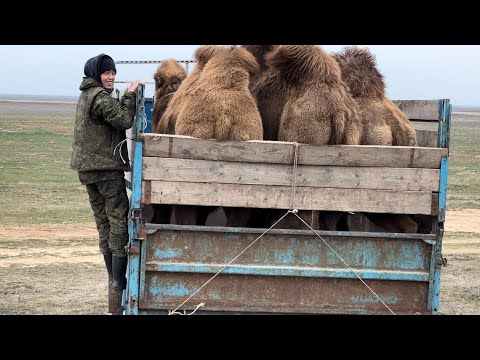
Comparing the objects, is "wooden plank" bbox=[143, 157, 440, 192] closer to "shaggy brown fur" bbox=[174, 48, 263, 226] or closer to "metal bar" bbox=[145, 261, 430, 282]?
"shaggy brown fur" bbox=[174, 48, 263, 226]

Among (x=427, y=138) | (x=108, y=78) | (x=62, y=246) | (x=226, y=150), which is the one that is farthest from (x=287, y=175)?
(x=62, y=246)

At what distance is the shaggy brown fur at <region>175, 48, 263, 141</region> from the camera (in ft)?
20.7

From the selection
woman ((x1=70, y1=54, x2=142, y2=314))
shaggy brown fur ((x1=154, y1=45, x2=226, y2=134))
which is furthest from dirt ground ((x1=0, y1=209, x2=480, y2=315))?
shaggy brown fur ((x1=154, y1=45, x2=226, y2=134))

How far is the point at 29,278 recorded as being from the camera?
1084 centimetres

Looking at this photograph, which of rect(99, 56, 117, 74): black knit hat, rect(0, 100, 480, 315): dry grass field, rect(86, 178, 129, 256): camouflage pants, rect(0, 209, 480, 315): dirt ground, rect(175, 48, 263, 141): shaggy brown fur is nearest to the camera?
rect(175, 48, 263, 141): shaggy brown fur

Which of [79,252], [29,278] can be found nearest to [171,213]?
[29,278]

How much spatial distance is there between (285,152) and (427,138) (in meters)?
2.43

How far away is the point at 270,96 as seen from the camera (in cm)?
711

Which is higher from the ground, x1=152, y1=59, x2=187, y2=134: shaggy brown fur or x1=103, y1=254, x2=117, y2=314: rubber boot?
x1=152, y1=59, x2=187, y2=134: shaggy brown fur

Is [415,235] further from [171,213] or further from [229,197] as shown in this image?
[171,213]

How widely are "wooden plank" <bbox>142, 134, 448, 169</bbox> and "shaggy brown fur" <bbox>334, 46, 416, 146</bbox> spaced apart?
92 centimetres


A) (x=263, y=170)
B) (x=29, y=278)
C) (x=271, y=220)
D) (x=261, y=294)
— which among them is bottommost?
(x=29, y=278)

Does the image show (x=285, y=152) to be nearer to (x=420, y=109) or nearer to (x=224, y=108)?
(x=224, y=108)

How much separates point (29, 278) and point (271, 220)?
199 inches
